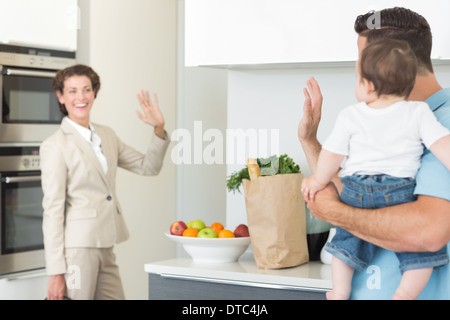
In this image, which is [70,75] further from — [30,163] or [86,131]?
[30,163]

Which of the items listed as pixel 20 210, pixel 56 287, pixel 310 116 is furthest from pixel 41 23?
pixel 310 116

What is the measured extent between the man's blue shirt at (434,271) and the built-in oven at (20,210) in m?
1.60

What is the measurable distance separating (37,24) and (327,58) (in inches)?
48.5

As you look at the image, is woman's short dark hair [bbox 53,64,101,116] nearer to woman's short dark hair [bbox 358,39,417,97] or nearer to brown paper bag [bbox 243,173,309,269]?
brown paper bag [bbox 243,173,309,269]

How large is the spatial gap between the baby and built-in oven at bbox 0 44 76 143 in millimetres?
1616

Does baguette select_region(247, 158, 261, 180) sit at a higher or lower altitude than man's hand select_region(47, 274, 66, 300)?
higher

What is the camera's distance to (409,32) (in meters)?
0.97

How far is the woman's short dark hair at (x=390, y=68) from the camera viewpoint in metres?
0.87

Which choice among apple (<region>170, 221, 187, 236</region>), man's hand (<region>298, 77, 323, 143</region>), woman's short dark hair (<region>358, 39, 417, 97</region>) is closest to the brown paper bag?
apple (<region>170, 221, 187, 236</region>)

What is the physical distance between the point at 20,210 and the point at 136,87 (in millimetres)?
836

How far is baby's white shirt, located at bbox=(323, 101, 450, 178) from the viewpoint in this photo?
0.87 meters

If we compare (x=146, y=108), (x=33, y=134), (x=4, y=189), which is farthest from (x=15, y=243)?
(x=146, y=108)

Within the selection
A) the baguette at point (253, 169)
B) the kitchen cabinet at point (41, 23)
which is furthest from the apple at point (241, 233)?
the kitchen cabinet at point (41, 23)

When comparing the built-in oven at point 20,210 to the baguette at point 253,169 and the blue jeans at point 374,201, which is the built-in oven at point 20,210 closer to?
the baguette at point 253,169
